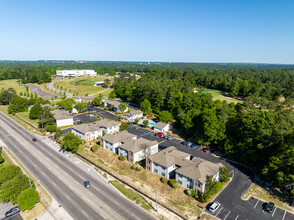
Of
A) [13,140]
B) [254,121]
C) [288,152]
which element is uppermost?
[254,121]

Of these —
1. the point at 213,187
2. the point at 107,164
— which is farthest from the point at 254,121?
the point at 107,164

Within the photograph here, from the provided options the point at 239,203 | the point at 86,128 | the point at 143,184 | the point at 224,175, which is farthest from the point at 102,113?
the point at 239,203

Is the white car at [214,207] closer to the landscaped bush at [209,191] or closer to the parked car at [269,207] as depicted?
the landscaped bush at [209,191]

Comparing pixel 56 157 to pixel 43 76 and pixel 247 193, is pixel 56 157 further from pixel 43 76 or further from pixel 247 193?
pixel 43 76

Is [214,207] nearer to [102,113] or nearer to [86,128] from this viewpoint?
[86,128]

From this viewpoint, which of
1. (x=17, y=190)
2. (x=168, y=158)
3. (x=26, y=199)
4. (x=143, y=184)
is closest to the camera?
(x=26, y=199)
